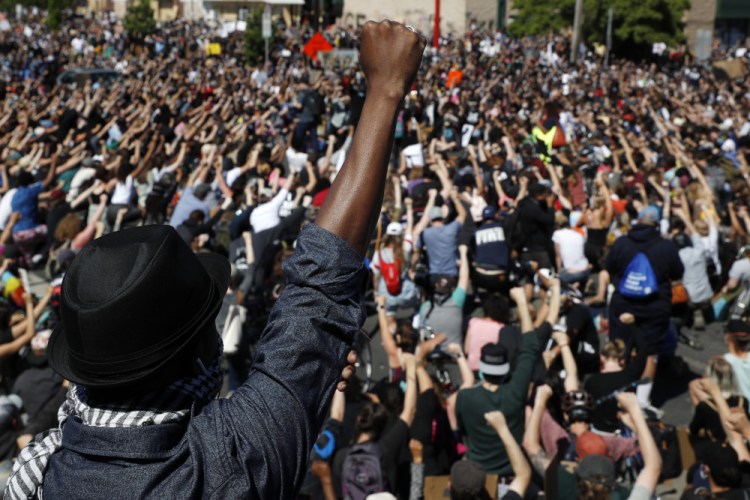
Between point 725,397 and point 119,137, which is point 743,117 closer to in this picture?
point 119,137

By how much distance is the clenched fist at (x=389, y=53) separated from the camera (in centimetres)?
137

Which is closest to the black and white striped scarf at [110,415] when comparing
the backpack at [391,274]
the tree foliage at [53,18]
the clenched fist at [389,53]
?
the clenched fist at [389,53]

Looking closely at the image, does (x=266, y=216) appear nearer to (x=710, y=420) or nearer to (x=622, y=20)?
(x=710, y=420)

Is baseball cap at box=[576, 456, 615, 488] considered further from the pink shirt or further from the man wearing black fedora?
the man wearing black fedora

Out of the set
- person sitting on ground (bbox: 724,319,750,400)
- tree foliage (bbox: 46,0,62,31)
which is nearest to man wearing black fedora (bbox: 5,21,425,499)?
person sitting on ground (bbox: 724,319,750,400)

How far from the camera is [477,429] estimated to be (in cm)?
519

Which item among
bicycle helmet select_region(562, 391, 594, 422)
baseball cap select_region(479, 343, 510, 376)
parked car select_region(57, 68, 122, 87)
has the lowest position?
bicycle helmet select_region(562, 391, 594, 422)

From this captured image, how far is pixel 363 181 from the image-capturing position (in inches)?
53.0

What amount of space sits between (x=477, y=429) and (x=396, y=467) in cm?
62

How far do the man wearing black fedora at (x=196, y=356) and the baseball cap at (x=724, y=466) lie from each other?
3576 millimetres

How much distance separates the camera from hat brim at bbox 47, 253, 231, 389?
128cm

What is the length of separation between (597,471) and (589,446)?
0.68 metres

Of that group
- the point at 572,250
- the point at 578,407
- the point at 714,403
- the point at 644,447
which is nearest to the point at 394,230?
the point at 572,250

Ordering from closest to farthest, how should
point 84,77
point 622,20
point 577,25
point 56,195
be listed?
point 56,195 → point 84,77 → point 577,25 → point 622,20
